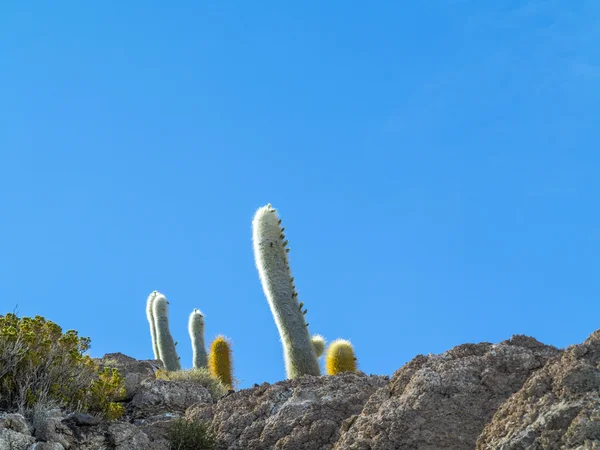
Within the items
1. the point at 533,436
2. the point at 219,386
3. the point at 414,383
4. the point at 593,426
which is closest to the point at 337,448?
the point at 414,383

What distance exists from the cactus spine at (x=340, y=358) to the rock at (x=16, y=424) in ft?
30.4

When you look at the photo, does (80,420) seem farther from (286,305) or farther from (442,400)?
(286,305)

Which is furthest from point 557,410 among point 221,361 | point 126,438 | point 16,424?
point 221,361

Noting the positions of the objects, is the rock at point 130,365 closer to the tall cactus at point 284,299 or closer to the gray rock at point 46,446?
the tall cactus at point 284,299

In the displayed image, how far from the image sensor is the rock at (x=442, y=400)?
6988 millimetres

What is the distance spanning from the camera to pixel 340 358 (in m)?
16.2

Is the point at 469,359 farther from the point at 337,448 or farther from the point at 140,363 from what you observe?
the point at 140,363

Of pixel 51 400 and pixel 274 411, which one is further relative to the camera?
pixel 274 411

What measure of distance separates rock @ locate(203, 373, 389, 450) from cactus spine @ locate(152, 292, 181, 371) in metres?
13.5

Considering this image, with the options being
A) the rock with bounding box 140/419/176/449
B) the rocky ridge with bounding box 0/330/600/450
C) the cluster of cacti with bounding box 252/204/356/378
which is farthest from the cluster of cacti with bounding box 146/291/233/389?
the rock with bounding box 140/419/176/449

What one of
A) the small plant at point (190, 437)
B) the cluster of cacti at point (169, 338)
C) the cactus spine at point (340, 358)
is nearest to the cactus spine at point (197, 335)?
the cluster of cacti at point (169, 338)

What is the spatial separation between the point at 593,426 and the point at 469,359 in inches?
87.1

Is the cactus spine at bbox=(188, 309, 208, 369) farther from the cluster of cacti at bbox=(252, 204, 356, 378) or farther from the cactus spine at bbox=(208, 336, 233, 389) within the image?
the cluster of cacti at bbox=(252, 204, 356, 378)

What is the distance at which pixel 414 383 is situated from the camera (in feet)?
24.6
